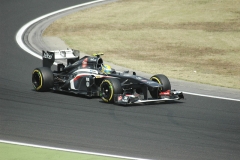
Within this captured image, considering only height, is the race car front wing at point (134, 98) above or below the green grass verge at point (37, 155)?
above

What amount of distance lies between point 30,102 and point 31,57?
7.63m

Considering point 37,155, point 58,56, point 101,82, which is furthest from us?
Result: point 58,56

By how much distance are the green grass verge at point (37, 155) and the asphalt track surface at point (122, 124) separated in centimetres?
45

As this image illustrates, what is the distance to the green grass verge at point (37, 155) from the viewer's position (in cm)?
1073

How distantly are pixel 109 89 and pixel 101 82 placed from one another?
943mm

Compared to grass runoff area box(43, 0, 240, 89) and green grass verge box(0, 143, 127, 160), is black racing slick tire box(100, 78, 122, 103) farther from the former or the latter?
grass runoff area box(43, 0, 240, 89)

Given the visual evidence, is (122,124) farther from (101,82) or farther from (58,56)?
(58,56)

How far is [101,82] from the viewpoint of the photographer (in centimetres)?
1667

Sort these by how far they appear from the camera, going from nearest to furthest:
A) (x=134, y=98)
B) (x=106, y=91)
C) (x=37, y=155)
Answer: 1. (x=37, y=155)
2. (x=134, y=98)
3. (x=106, y=91)

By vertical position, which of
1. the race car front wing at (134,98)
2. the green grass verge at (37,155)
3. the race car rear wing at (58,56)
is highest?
the race car rear wing at (58,56)

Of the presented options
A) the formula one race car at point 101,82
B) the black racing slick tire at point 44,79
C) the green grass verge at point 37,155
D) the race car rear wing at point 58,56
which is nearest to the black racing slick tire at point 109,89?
the formula one race car at point 101,82

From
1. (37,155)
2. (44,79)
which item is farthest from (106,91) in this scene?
(37,155)

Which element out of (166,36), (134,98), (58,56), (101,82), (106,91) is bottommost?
(134,98)

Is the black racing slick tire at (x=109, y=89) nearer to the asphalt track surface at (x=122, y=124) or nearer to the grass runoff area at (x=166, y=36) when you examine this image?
the asphalt track surface at (x=122, y=124)
